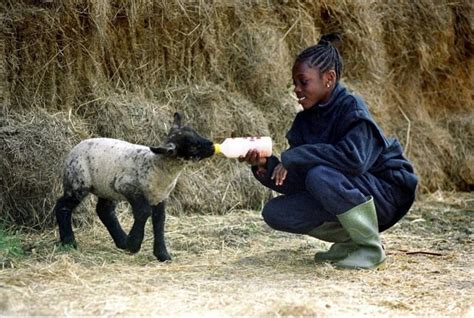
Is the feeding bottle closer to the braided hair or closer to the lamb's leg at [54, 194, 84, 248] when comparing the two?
the braided hair

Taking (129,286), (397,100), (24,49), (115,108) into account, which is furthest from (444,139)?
(129,286)

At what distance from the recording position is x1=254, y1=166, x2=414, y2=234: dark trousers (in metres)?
5.05

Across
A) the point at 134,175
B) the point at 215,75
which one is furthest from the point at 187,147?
the point at 215,75

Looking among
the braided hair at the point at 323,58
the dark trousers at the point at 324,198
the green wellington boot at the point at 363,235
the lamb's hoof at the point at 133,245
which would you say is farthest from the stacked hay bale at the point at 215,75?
the green wellington boot at the point at 363,235

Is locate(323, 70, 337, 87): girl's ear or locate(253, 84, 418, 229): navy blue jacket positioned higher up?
locate(323, 70, 337, 87): girl's ear

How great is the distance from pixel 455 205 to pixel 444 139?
1079 millimetres

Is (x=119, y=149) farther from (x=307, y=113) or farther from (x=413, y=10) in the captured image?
(x=413, y=10)

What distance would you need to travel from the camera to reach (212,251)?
585 centimetres

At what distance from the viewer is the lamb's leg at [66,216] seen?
5.62m

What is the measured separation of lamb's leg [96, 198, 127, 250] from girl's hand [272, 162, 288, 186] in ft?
3.96

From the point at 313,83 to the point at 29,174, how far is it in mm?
2379

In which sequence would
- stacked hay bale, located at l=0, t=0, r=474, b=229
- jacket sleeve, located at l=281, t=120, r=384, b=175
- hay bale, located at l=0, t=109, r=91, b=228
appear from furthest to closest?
1. stacked hay bale, located at l=0, t=0, r=474, b=229
2. hay bale, located at l=0, t=109, r=91, b=228
3. jacket sleeve, located at l=281, t=120, r=384, b=175

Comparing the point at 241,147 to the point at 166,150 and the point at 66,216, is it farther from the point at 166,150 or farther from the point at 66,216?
the point at 66,216

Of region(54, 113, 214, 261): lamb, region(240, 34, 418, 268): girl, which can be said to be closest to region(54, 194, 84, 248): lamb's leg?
region(54, 113, 214, 261): lamb
